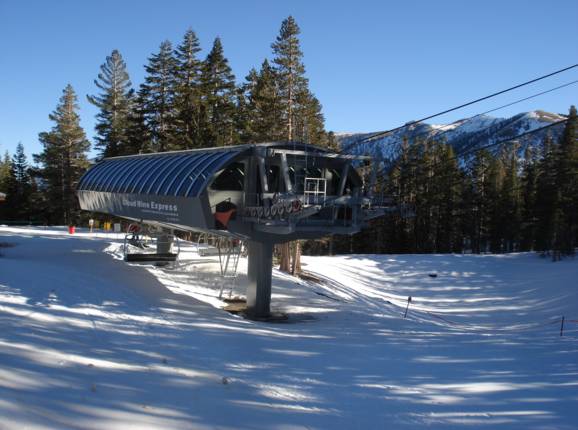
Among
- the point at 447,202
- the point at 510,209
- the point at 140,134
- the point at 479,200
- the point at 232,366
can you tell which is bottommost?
the point at 232,366

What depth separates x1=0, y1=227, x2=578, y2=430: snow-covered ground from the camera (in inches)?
245

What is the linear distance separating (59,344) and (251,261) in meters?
8.91

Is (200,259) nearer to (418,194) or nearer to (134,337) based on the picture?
(134,337)

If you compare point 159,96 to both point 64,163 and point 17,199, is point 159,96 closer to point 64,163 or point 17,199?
point 64,163

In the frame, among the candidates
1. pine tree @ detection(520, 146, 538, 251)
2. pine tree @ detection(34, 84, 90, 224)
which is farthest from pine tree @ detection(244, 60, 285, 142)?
pine tree @ detection(520, 146, 538, 251)

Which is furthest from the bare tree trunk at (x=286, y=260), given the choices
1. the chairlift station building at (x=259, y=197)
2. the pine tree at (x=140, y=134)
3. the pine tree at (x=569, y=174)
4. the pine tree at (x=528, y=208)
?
the pine tree at (x=528, y=208)

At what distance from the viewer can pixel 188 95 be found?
39.7 metres

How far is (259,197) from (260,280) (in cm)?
299

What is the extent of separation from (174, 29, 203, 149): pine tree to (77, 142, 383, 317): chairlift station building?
21758 mm

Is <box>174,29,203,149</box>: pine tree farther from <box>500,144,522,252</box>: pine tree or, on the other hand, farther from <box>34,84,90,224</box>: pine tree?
<box>500,144,522,252</box>: pine tree

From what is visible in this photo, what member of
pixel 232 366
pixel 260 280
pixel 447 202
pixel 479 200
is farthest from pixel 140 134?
pixel 479 200

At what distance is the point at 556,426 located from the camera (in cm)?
646

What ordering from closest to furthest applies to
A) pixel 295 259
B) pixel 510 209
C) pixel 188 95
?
pixel 295 259 < pixel 188 95 < pixel 510 209

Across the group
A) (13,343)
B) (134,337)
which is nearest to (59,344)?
(13,343)
